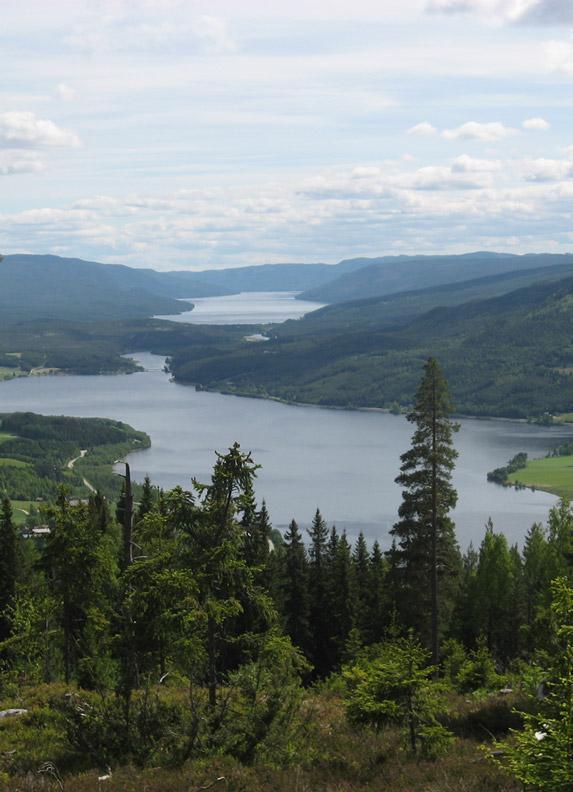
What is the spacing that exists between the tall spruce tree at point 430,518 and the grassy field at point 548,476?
124010 mm

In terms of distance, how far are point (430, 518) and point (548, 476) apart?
145m

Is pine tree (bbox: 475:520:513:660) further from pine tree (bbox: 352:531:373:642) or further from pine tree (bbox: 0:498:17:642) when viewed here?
pine tree (bbox: 0:498:17:642)

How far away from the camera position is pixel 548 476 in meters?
177

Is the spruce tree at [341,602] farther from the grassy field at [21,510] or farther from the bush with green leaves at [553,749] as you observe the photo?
the grassy field at [21,510]

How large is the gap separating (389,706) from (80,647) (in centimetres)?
1433

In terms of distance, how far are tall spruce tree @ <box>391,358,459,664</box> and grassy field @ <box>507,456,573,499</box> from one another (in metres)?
124

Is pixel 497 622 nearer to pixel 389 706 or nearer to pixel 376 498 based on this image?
pixel 389 706

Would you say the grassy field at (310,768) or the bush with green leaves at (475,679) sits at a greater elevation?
the grassy field at (310,768)

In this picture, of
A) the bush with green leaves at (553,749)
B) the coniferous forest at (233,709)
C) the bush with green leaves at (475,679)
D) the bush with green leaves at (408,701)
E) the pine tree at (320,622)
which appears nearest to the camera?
the bush with green leaves at (553,749)

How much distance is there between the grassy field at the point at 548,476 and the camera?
166m

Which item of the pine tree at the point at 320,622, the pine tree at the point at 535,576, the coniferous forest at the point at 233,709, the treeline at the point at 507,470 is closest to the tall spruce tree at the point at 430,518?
the coniferous forest at the point at 233,709

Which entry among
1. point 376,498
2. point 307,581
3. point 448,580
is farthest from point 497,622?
point 376,498

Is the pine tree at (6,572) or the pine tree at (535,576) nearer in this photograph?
the pine tree at (6,572)

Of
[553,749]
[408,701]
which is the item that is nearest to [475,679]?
[408,701]
